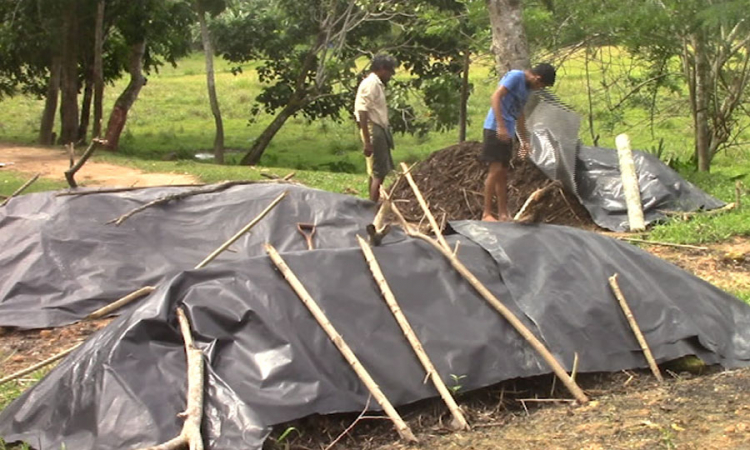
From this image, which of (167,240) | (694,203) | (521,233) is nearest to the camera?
(521,233)

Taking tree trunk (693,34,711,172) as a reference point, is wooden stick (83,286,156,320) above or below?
below

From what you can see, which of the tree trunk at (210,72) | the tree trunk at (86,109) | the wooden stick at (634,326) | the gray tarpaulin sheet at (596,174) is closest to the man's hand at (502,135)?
the gray tarpaulin sheet at (596,174)

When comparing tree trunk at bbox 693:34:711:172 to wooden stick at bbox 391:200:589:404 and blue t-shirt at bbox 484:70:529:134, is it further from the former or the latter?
wooden stick at bbox 391:200:589:404

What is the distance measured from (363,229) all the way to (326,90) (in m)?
11.8

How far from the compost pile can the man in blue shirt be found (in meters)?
1.67

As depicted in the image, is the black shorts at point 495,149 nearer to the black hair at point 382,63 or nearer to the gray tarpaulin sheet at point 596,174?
the black hair at point 382,63

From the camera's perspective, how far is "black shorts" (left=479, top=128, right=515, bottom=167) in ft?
25.8

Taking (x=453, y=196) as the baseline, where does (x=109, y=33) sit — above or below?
above

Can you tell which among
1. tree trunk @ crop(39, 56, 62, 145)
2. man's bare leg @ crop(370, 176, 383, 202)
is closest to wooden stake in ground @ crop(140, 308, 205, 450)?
man's bare leg @ crop(370, 176, 383, 202)

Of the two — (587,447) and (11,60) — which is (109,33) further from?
(587,447)

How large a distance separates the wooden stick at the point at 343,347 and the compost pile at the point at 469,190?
16.9 ft

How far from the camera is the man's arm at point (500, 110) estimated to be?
7709 millimetres

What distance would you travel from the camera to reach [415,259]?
5090 millimetres

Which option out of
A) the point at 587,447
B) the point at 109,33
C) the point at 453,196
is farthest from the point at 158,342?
the point at 109,33
